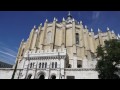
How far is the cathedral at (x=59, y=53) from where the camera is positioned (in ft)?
101

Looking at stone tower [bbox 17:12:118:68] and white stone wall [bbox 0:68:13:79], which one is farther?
stone tower [bbox 17:12:118:68]

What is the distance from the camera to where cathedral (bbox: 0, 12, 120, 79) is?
30719 millimetres

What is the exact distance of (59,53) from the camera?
3356cm

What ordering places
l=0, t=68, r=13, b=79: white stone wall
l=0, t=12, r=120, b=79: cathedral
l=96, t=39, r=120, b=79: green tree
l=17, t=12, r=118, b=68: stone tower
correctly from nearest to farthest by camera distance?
l=96, t=39, r=120, b=79: green tree, l=0, t=12, r=120, b=79: cathedral, l=0, t=68, r=13, b=79: white stone wall, l=17, t=12, r=118, b=68: stone tower

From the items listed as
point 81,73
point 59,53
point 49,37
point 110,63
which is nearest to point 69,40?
point 49,37

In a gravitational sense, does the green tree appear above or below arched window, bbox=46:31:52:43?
below

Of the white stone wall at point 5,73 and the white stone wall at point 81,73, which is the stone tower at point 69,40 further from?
the white stone wall at point 5,73

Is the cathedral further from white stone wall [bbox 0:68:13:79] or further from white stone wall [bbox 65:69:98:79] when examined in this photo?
white stone wall [bbox 0:68:13:79]

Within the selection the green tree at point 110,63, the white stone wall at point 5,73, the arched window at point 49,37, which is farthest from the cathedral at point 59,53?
the green tree at point 110,63

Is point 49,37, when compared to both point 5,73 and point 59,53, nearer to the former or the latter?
point 59,53

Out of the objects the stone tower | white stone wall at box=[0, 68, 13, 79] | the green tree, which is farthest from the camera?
the stone tower

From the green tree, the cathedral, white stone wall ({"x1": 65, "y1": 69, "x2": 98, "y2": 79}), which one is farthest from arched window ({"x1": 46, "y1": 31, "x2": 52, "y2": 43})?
the green tree

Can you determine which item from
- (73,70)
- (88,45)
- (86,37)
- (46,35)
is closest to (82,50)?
(88,45)
